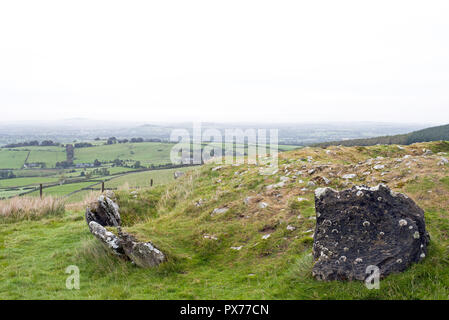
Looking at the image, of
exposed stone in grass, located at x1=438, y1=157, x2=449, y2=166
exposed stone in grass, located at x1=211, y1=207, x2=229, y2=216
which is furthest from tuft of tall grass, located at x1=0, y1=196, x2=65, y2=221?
exposed stone in grass, located at x1=438, y1=157, x2=449, y2=166

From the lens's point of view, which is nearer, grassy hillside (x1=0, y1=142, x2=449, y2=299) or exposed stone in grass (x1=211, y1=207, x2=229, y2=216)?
grassy hillside (x1=0, y1=142, x2=449, y2=299)

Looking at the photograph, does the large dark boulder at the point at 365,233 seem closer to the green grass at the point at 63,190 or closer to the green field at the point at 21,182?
the green grass at the point at 63,190

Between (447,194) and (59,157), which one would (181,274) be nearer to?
(447,194)

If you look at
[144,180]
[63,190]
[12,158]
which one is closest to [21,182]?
[63,190]

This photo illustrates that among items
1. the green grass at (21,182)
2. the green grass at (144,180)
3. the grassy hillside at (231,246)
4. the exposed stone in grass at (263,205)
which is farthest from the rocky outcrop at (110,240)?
the green grass at (21,182)

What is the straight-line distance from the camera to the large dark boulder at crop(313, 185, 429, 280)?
5.98 meters

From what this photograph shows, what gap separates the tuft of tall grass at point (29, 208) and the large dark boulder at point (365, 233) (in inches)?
644

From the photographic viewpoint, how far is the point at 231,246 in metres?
8.98

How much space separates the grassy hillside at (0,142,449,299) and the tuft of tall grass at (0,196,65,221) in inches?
31.1

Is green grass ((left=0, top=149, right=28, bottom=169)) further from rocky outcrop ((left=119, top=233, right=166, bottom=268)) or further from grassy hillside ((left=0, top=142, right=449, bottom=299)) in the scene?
rocky outcrop ((left=119, top=233, right=166, bottom=268))

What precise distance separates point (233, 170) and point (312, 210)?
26.3ft
